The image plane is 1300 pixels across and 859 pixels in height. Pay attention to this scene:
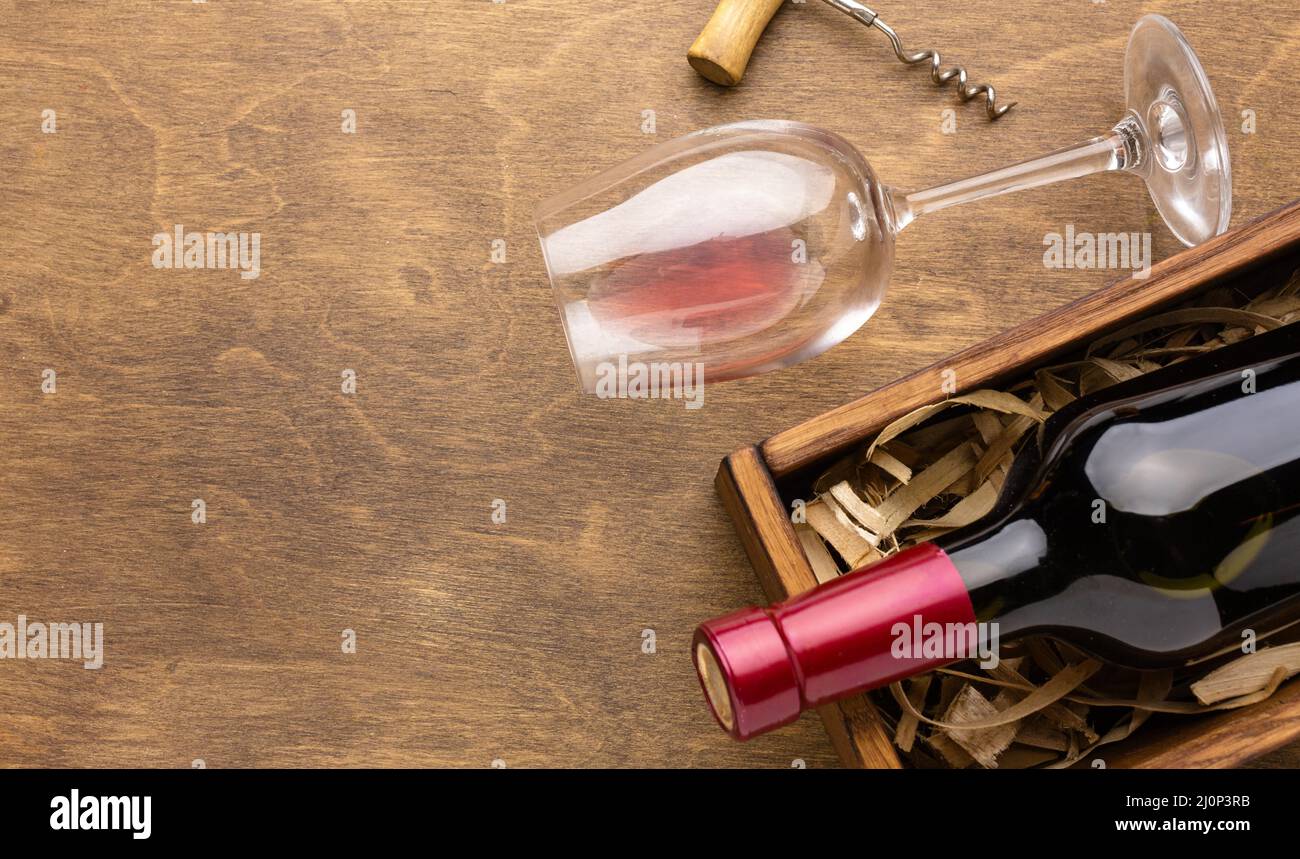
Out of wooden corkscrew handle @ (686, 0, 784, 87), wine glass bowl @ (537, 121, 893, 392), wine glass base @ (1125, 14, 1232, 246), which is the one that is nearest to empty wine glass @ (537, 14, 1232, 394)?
wine glass bowl @ (537, 121, 893, 392)

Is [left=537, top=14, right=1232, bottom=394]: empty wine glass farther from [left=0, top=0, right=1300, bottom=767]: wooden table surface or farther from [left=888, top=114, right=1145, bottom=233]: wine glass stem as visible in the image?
[left=0, top=0, right=1300, bottom=767]: wooden table surface

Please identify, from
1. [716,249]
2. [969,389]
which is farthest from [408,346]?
[969,389]

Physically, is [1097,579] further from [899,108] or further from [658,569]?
[899,108]

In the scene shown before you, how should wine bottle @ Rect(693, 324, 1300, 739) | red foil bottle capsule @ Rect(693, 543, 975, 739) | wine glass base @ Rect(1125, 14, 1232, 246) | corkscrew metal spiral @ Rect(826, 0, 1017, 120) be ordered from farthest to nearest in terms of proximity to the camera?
corkscrew metal spiral @ Rect(826, 0, 1017, 120) → wine glass base @ Rect(1125, 14, 1232, 246) → wine bottle @ Rect(693, 324, 1300, 739) → red foil bottle capsule @ Rect(693, 543, 975, 739)

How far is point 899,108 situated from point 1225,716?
24.5 inches

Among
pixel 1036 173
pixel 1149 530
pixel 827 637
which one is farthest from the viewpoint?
pixel 1036 173

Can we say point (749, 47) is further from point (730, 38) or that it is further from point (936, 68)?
point (936, 68)

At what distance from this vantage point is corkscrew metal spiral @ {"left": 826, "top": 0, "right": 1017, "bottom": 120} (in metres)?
1.00

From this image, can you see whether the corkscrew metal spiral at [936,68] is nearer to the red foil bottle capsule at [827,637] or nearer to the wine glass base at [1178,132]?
the wine glass base at [1178,132]

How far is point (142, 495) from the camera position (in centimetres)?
99

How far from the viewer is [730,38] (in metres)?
0.98

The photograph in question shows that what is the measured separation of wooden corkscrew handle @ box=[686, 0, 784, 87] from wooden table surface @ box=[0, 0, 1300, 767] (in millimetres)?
27

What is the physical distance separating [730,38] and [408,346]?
0.43 m
